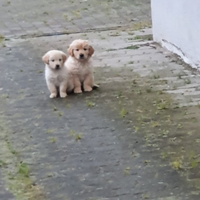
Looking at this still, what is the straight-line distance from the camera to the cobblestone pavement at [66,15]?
10.2 meters

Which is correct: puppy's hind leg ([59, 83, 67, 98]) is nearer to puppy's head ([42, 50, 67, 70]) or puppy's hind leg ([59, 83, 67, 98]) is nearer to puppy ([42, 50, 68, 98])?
puppy ([42, 50, 68, 98])

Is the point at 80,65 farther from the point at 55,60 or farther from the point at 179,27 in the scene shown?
the point at 179,27

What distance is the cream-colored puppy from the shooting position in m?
6.48

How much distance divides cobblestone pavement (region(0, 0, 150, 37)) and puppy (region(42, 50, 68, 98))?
3378 mm

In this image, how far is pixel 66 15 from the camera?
11172mm

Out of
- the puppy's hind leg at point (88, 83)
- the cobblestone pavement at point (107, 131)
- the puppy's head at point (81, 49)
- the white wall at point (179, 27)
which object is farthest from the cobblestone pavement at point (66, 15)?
the puppy's head at point (81, 49)

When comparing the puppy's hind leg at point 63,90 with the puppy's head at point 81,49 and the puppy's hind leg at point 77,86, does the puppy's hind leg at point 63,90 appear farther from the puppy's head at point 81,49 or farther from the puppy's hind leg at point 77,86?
the puppy's head at point 81,49

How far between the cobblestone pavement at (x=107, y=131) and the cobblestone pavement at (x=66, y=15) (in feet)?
5.42

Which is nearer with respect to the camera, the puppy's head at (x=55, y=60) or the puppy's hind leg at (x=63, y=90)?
the puppy's head at (x=55, y=60)

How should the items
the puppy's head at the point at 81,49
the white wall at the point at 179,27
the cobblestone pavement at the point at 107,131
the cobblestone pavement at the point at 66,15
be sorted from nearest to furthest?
the cobblestone pavement at the point at 107,131
the puppy's head at the point at 81,49
the white wall at the point at 179,27
the cobblestone pavement at the point at 66,15

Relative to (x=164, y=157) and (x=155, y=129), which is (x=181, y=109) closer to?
(x=155, y=129)

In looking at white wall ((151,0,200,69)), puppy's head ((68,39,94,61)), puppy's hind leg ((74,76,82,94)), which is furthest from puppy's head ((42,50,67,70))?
white wall ((151,0,200,69))

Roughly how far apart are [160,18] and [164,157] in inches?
169

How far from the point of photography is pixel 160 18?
882 cm
